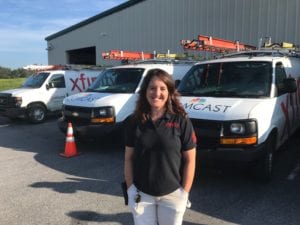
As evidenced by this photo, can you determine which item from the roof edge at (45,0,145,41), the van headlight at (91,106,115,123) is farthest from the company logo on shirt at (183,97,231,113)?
the roof edge at (45,0,145,41)

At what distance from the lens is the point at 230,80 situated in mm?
6152

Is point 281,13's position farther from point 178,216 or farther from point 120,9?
point 178,216

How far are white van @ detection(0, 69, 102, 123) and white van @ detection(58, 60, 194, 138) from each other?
4352mm

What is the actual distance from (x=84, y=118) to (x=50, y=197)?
288cm

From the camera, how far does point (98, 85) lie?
30.1ft

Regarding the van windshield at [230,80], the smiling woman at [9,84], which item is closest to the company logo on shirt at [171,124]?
the van windshield at [230,80]

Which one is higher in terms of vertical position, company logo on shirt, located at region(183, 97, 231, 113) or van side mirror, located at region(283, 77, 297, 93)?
van side mirror, located at region(283, 77, 297, 93)

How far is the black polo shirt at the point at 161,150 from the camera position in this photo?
270 cm

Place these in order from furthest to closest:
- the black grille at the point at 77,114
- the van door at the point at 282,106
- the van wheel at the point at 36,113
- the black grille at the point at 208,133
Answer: the van wheel at the point at 36,113, the black grille at the point at 77,114, the van door at the point at 282,106, the black grille at the point at 208,133

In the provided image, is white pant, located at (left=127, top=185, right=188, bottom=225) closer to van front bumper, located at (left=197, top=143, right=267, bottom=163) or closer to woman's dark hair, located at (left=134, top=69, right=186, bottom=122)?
woman's dark hair, located at (left=134, top=69, right=186, bottom=122)

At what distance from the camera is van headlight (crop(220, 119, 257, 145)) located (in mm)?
5008

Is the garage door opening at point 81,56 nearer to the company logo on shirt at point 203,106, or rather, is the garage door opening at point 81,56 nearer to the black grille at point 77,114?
the black grille at point 77,114

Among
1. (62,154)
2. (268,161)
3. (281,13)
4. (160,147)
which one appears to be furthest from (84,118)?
(281,13)

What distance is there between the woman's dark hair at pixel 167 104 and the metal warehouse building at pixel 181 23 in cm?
1175
